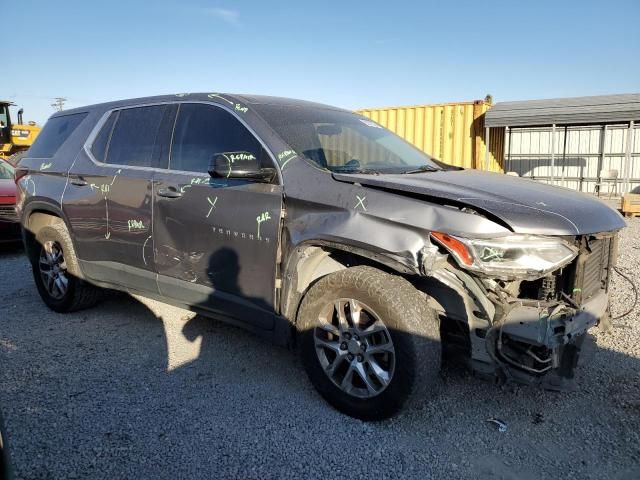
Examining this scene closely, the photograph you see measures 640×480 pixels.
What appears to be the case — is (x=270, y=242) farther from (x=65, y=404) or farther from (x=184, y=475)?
(x=65, y=404)

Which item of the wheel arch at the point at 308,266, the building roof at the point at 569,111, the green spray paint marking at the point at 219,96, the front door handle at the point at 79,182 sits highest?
the building roof at the point at 569,111

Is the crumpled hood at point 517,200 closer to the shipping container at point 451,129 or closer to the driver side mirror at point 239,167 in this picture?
the driver side mirror at point 239,167

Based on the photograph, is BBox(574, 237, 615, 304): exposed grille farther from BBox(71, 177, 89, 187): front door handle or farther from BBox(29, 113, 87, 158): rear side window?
BBox(29, 113, 87, 158): rear side window

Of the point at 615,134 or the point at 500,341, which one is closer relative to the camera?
the point at 500,341

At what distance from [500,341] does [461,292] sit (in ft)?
1.07

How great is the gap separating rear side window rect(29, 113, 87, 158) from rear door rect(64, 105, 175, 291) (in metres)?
0.47

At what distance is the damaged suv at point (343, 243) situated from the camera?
2.54 m

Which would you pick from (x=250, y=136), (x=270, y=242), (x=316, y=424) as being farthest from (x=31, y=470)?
(x=250, y=136)

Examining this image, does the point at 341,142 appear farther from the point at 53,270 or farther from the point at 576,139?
the point at 576,139

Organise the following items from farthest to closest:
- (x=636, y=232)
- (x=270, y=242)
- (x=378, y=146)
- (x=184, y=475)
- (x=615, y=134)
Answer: (x=615, y=134)
(x=636, y=232)
(x=378, y=146)
(x=270, y=242)
(x=184, y=475)

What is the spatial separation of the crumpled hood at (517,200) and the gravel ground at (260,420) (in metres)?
0.81

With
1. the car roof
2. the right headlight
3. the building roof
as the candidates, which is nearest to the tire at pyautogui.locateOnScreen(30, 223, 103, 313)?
the car roof

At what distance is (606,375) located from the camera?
11.3 ft

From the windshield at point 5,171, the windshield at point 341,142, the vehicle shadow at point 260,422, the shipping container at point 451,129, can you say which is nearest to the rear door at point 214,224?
the windshield at point 341,142
